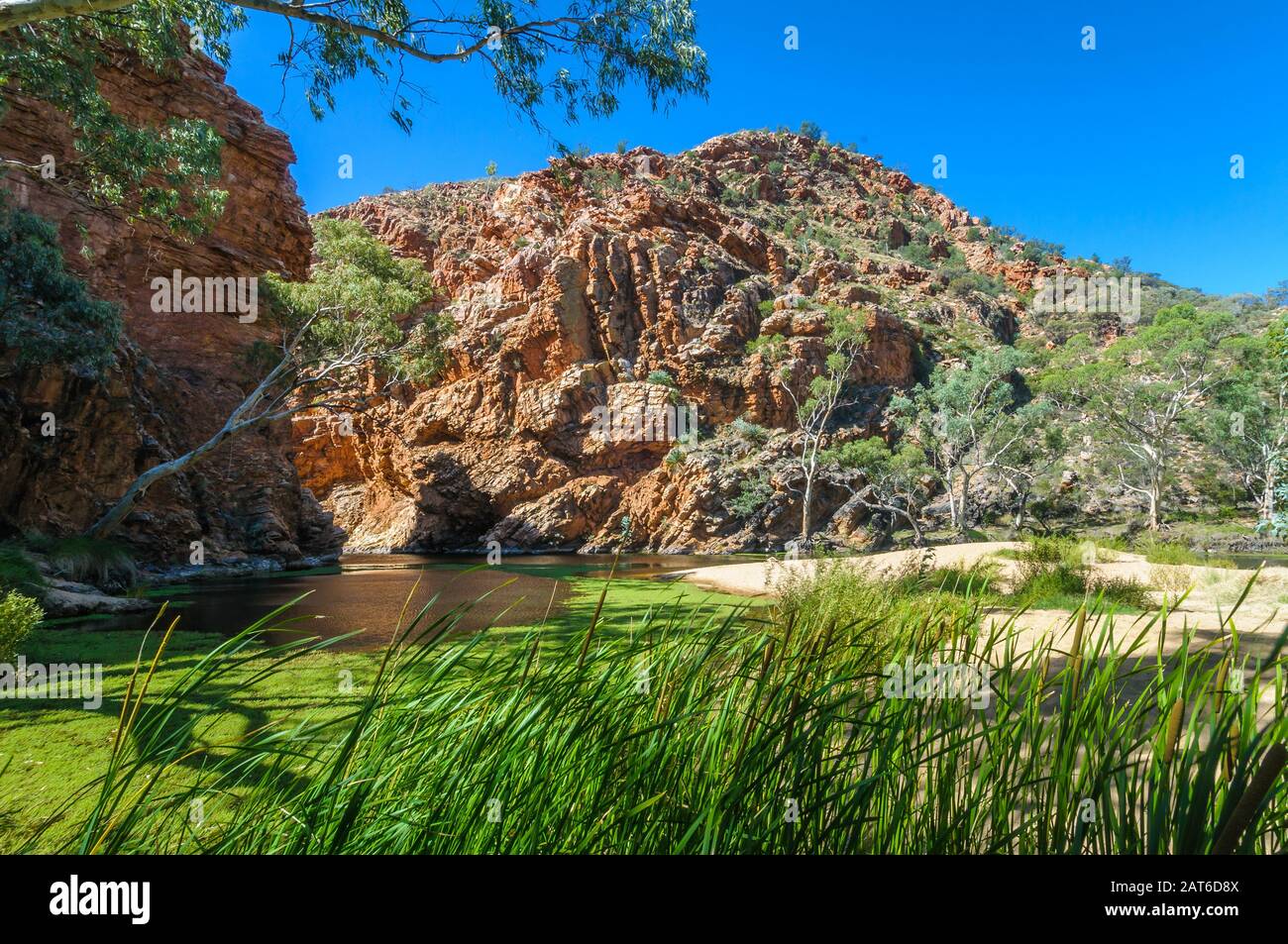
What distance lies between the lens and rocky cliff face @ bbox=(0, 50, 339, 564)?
498 inches

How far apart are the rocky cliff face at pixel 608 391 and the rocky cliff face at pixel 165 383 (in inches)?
450

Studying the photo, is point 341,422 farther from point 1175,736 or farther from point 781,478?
point 1175,736

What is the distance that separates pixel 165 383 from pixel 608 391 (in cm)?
2071

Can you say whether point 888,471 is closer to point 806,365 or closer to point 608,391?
point 806,365

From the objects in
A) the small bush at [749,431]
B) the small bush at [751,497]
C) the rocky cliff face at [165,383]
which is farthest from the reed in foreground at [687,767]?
the small bush at [749,431]

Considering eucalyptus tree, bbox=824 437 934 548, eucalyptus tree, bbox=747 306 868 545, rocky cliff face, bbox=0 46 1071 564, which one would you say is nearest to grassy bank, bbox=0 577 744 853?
rocky cliff face, bbox=0 46 1071 564

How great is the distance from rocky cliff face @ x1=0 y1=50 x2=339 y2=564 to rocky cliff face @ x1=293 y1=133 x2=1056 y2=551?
1143 cm

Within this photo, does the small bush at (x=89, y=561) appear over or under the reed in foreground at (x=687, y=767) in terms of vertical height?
under

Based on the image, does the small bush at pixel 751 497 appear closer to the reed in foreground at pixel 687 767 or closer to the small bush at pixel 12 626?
the small bush at pixel 12 626

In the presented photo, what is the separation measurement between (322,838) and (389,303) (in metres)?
17.2

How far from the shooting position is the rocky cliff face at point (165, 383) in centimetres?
1265
